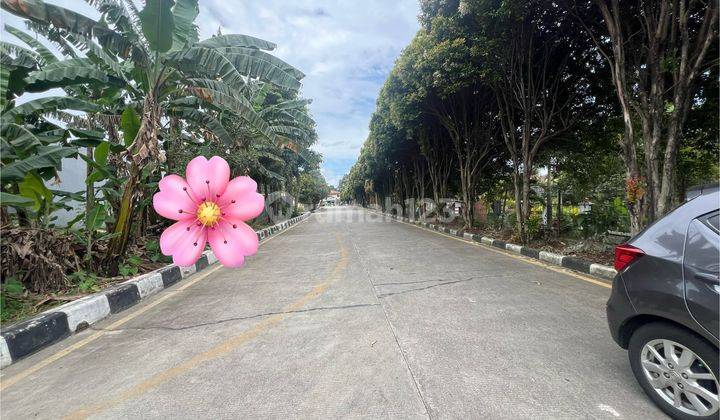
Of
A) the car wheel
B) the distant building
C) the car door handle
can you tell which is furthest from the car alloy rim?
the distant building

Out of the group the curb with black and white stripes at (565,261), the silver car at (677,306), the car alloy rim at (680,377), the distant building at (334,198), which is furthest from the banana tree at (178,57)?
the distant building at (334,198)

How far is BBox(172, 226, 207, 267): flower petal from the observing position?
438 mm

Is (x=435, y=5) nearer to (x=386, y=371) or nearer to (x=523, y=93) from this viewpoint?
(x=523, y=93)

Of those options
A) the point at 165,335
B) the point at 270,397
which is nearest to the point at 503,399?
the point at 270,397

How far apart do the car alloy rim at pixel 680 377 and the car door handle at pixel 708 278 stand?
454mm

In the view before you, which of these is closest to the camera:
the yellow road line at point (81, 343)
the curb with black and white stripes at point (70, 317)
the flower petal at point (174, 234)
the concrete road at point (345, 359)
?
the flower petal at point (174, 234)

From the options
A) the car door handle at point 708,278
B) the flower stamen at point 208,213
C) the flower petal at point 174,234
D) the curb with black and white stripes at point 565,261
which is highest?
the flower stamen at point 208,213

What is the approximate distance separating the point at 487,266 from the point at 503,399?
4972mm

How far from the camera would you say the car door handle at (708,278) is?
2202 mm

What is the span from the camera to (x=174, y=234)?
16.9 inches

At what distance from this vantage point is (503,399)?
2.59 metres

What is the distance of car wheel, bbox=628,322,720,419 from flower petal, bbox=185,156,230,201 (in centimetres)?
300

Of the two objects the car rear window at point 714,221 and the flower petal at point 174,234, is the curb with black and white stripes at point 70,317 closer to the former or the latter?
the flower petal at point 174,234

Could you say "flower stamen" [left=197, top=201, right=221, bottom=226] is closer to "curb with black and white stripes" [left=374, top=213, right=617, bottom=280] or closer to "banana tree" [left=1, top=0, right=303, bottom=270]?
"banana tree" [left=1, top=0, right=303, bottom=270]
